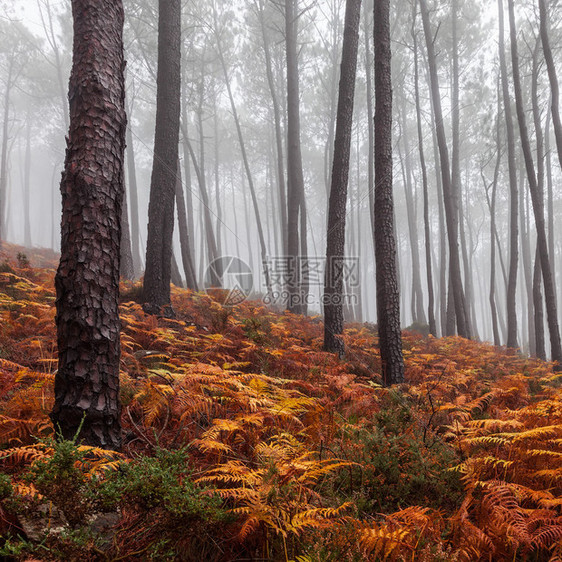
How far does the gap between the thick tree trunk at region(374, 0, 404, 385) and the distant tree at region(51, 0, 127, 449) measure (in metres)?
4.55

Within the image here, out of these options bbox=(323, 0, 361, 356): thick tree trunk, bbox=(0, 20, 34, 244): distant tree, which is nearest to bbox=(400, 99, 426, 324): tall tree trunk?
bbox=(323, 0, 361, 356): thick tree trunk

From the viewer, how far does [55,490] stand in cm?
173

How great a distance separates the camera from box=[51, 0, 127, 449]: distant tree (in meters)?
2.49

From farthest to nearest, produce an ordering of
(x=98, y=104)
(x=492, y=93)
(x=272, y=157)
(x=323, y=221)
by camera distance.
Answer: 1. (x=323, y=221)
2. (x=272, y=157)
3. (x=492, y=93)
4. (x=98, y=104)

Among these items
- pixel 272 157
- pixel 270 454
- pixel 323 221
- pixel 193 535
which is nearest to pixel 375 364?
pixel 270 454

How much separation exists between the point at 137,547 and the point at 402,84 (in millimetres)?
20893

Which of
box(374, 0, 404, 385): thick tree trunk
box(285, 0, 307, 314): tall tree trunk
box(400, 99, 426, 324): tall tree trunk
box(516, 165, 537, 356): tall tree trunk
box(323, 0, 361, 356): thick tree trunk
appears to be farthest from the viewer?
box(516, 165, 537, 356): tall tree trunk

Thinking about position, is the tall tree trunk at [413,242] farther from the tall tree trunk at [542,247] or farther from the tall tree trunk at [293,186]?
the tall tree trunk at [293,186]

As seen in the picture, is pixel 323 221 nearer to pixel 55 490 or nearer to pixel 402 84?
pixel 402 84

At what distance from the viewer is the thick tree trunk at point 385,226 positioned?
6.16m

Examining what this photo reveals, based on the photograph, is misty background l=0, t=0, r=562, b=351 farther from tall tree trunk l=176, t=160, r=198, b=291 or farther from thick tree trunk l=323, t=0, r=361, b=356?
thick tree trunk l=323, t=0, r=361, b=356

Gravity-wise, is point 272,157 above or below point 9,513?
above

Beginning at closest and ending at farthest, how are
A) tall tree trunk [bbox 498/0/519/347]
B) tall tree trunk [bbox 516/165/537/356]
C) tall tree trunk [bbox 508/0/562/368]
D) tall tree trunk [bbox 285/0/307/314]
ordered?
tall tree trunk [bbox 508/0/562/368] < tall tree trunk [bbox 285/0/307/314] < tall tree trunk [bbox 498/0/519/347] < tall tree trunk [bbox 516/165/537/356]

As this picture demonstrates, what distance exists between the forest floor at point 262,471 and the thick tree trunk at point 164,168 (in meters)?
1.70
